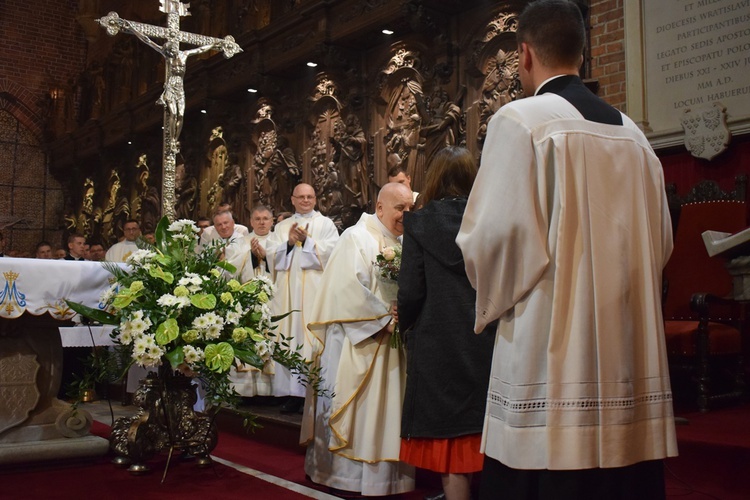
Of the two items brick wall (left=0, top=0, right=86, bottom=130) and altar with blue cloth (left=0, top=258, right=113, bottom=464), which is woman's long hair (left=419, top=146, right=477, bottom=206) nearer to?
altar with blue cloth (left=0, top=258, right=113, bottom=464)

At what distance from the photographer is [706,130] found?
5.50m

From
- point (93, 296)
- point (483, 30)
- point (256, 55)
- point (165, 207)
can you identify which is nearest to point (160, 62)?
point (256, 55)

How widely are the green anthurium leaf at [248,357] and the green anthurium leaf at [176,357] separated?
278mm

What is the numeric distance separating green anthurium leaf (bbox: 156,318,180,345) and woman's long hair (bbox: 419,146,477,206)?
1492 millimetres

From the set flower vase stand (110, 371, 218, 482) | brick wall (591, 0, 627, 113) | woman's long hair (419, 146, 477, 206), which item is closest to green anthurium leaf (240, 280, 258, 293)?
flower vase stand (110, 371, 218, 482)

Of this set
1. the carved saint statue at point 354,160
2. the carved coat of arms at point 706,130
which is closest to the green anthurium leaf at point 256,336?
the carved coat of arms at point 706,130

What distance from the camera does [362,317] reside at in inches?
159

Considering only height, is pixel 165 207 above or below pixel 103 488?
above

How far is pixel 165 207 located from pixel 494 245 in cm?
379

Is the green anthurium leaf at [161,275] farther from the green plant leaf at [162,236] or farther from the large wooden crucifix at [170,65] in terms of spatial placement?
the large wooden crucifix at [170,65]

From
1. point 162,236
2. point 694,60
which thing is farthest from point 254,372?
point 694,60

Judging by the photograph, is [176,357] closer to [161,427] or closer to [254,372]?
[161,427]

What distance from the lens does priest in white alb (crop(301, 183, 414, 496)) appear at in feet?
12.9

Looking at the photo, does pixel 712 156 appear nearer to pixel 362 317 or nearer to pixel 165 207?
pixel 362 317
